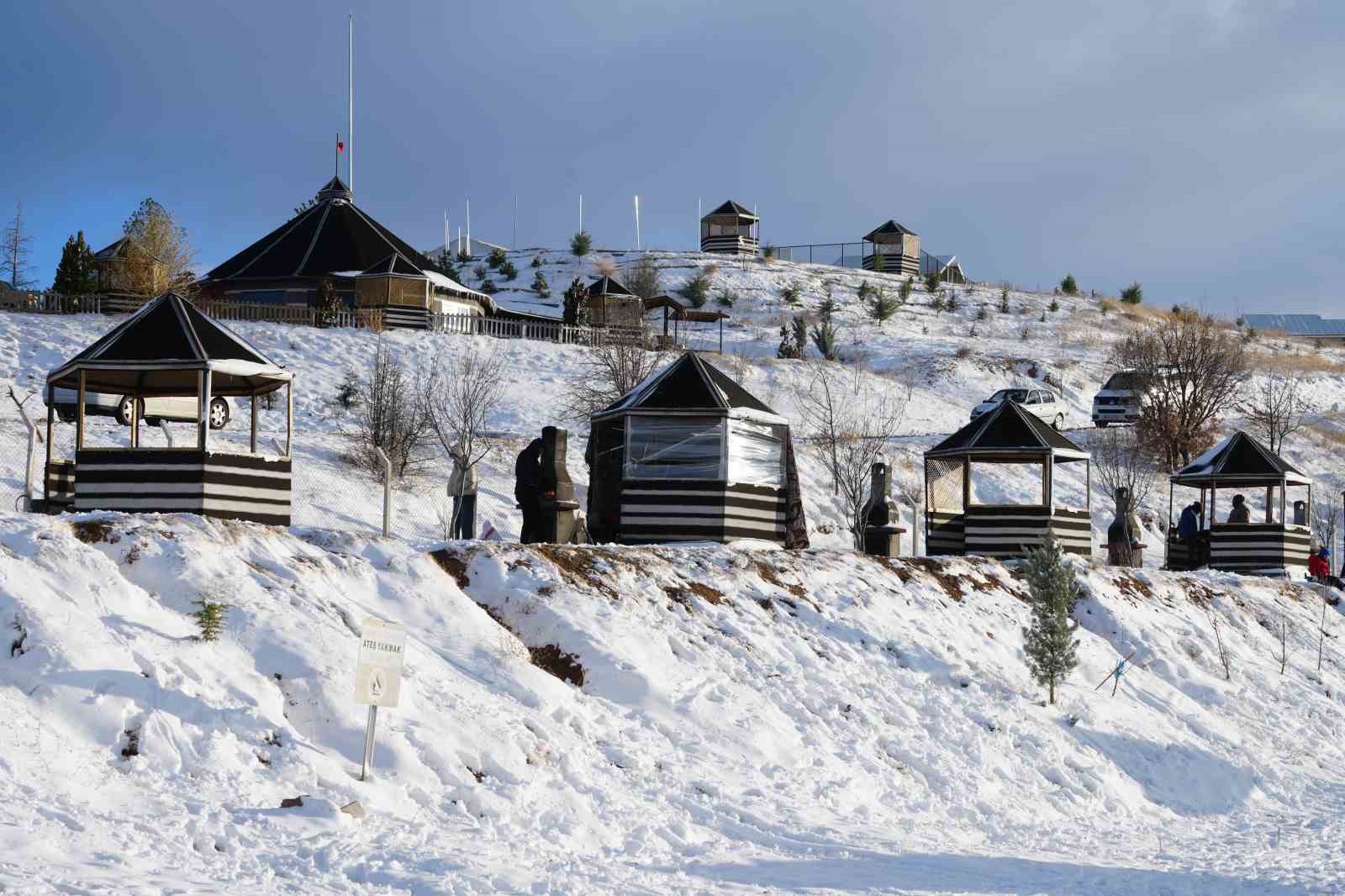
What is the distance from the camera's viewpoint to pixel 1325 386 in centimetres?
6016

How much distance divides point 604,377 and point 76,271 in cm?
1973

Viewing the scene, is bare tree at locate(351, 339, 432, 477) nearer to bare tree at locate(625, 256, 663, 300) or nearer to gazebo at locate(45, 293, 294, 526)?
gazebo at locate(45, 293, 294, 526)

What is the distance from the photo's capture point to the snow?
305 inches

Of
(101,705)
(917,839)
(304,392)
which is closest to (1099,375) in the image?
(304,392)

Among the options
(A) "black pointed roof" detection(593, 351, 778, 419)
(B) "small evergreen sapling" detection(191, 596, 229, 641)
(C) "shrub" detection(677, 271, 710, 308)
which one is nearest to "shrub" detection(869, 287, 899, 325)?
(C) "shrub" detection(677, 271, 710, 308)

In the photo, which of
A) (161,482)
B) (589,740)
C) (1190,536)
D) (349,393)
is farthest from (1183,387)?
(589,740)

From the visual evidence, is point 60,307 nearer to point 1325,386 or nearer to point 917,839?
point 917,839

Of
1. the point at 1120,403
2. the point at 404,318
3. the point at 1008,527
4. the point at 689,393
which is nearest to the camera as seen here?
the point at 689,393

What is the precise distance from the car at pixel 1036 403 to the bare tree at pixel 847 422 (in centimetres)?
278

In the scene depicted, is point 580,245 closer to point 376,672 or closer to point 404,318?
point 404,318

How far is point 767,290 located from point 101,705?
63099 mm

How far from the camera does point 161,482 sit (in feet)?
51.1

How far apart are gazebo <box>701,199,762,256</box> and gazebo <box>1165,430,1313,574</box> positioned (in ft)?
178

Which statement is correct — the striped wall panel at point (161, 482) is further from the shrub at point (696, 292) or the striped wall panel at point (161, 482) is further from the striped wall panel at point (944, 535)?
the shrub at point (696, 292)
